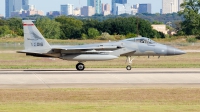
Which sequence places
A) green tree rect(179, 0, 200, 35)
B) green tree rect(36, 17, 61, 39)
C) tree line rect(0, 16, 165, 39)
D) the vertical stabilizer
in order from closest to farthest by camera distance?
the vertical stabilizer < green tree rect(179, 0, 200, 35) < tree line rect(0, 16, 165, 39) < green tree rect(36, 17, 61, 39)

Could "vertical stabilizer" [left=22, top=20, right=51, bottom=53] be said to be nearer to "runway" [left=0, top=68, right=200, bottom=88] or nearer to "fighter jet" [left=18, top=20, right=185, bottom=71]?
"fighter jet" [left=18, top=20, right=185, bottom=71]

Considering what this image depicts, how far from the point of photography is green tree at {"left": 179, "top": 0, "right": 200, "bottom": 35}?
Result: 403 feet

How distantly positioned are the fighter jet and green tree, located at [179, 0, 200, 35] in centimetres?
7804

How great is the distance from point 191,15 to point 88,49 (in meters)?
81.7

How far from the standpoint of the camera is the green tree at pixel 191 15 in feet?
403

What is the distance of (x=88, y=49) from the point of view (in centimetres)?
4378

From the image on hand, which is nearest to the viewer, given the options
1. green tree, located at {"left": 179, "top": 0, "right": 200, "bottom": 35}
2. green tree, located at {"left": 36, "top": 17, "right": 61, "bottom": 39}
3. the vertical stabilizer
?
the vertical stabilizer

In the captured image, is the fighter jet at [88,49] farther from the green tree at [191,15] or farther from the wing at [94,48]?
the green tree at [191,15]

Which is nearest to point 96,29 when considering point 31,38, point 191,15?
point 191,15

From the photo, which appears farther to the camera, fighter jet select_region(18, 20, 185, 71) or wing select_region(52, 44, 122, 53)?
wing select_region(52, 44, 122, 53)

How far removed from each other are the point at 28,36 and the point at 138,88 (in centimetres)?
1395

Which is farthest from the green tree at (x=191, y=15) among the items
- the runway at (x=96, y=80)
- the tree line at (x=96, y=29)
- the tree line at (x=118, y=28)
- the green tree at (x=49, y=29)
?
the runway at (x=96, y=80)

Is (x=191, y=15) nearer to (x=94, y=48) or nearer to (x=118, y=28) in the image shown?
(x=118, y=28)

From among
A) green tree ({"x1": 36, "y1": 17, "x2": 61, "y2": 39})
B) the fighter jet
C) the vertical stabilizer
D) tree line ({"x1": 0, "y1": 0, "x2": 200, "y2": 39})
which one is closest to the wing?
the fighter jet
